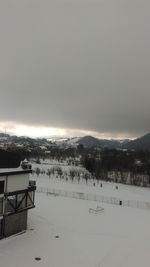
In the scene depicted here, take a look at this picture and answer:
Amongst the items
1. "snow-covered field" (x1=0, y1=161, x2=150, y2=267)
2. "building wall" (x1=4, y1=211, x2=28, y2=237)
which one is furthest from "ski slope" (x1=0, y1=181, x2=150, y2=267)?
"building wall" (x1=4, y1=211, x2=28, y2=237)

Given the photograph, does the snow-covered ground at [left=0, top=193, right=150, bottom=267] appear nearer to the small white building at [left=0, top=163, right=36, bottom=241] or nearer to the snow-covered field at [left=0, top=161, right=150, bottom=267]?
the snow-covered field at [left=0, top=161, right=150, bottom=267]

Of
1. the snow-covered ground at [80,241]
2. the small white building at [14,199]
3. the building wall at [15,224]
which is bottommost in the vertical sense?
the snow-covered ground at [80,241]

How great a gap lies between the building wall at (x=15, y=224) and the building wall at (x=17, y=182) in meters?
1.70

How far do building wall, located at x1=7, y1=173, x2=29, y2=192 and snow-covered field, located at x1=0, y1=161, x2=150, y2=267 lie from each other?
9.47 ft

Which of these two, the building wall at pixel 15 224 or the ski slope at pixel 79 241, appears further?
the building wall at pixel 15 224

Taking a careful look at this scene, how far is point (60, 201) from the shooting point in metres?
28.6

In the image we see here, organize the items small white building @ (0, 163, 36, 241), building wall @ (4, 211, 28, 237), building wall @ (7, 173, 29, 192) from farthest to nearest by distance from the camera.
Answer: building wall @ (4, 211, 28, 237), building wall @ (7, 173, 29, 192), small white building @ (0, 163, 36, 241)

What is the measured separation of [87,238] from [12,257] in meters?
5.24

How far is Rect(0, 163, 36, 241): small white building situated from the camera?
15.1 m

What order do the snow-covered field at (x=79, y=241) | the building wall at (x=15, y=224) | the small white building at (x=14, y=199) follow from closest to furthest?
the snow-covered field at (x=79, y=241), the small white building at (x=14, y=199), the building wall at (x=15, y=224)

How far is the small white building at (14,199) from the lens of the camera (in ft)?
49.7

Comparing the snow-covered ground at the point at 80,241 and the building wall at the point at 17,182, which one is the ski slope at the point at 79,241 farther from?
the building wall at the point at 17,182

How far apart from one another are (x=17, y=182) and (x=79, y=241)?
520 centimetres

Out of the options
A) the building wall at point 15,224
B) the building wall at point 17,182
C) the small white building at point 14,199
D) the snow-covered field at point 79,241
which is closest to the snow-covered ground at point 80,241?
the snow-covered field at point 79,241
